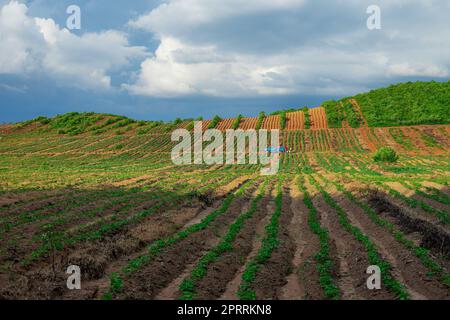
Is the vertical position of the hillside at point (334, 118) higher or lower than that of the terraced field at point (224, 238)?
higher

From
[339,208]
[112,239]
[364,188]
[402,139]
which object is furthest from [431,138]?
[112,239]

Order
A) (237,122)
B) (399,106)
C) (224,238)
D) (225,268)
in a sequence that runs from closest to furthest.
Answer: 1. (225,268)
2. (224,238)
3. (237,122)
4. (399,106)

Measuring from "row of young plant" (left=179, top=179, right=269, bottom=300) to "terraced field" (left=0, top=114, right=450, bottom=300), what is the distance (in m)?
0.05

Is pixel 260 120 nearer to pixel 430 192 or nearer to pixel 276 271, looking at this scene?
pixel 430 192

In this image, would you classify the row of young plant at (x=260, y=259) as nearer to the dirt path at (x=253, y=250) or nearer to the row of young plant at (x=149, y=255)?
the dirt path at (x=253, y=250)

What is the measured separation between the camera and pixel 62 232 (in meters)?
14.8

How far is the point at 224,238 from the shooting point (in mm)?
14555

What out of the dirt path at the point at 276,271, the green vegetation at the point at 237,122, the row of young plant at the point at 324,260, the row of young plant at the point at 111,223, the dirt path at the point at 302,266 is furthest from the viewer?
the green vegetation at the point at 237,122

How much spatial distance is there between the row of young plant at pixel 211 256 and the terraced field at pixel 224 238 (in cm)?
5

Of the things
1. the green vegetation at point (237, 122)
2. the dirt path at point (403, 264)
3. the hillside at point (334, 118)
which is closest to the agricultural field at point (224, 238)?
the dirt path at point (403, 264)

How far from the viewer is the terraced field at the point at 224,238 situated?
32.0ft

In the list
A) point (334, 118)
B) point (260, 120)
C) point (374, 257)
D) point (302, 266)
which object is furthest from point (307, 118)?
point (302, 266)

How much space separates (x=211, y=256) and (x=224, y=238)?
2.55 metres
